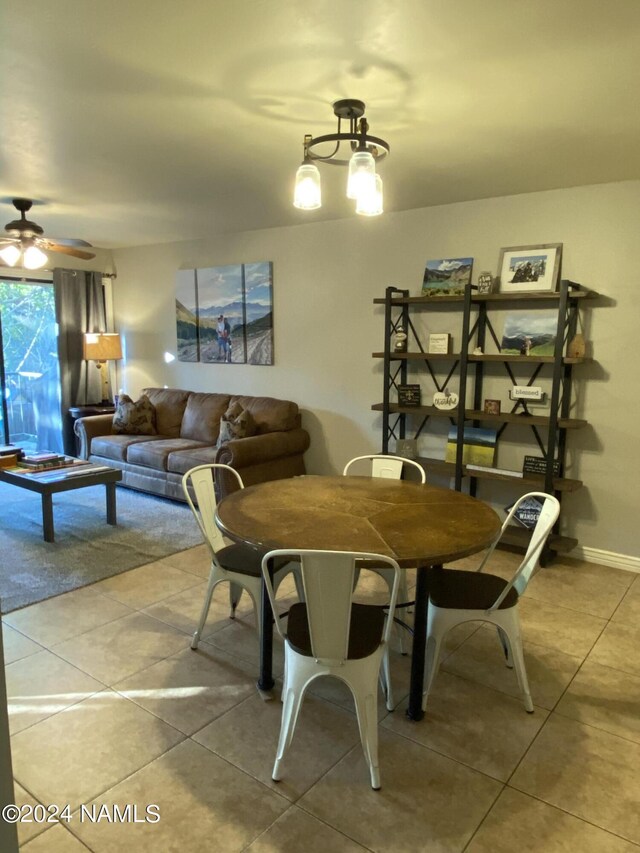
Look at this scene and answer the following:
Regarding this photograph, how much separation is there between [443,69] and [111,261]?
5602 millimetres

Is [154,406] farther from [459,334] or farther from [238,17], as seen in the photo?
[238,17]

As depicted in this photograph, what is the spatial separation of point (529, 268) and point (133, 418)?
3992 millimetres

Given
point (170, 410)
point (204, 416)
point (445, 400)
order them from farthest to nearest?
point (170, 410) < point (204, 416) < point (445, 400)

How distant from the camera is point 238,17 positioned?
1787 millimetres

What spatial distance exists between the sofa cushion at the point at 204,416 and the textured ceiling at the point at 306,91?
7.45 feet

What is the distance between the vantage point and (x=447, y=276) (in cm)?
427

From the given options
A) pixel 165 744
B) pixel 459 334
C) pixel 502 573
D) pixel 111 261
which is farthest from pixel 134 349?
pixel 165 744

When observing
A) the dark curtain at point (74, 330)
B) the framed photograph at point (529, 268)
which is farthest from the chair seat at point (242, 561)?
the dark curtain at point (74, 330)

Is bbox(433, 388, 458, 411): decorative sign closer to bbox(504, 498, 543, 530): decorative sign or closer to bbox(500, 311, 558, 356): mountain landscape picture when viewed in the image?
bbox(500, 311, 558, 356): mountain landscape picture

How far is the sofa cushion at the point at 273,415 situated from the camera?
5.08m

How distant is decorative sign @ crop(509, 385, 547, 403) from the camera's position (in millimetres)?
3812

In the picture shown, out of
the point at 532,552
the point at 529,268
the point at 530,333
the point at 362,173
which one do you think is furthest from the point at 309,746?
the point at 529,268

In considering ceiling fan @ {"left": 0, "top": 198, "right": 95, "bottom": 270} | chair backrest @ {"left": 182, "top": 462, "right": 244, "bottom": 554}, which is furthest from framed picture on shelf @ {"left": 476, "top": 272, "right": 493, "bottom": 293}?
ceiling fan @ {"left": 0, "top": 198, "right": 95, "bottom": 270}

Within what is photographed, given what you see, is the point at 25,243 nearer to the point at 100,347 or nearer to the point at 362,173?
the point at 100,347
